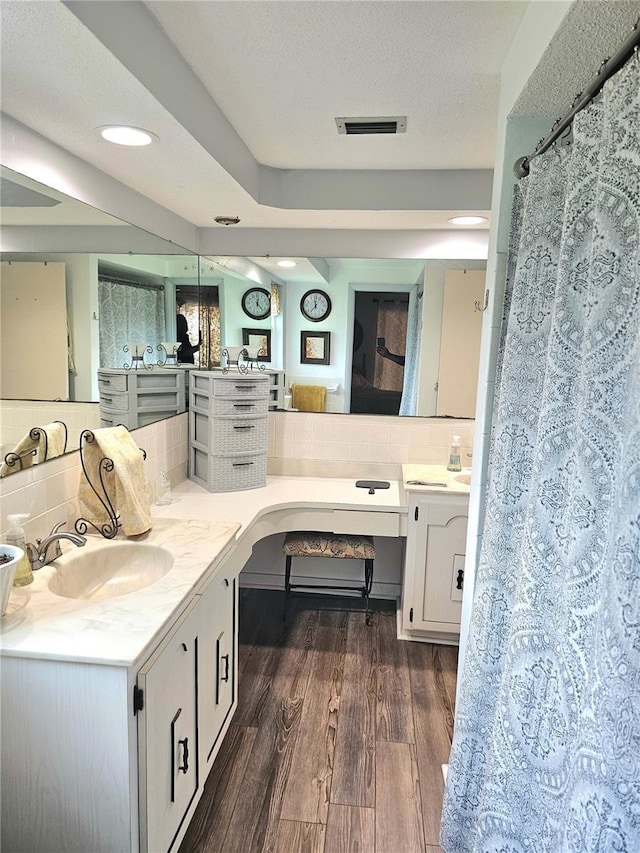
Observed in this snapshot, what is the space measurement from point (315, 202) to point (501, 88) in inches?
42.8

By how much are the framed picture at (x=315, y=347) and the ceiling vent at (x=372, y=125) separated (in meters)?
1.28

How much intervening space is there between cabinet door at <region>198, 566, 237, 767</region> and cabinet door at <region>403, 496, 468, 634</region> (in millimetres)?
1062

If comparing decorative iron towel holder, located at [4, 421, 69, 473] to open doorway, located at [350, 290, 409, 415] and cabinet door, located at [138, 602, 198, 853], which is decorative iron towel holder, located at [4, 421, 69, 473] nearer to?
cabinet door, located at [138, 602, 198, 853]

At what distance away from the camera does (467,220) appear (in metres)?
2.65

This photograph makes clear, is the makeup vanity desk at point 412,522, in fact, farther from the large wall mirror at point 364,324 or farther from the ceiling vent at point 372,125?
the ceiling vent at point 372,125

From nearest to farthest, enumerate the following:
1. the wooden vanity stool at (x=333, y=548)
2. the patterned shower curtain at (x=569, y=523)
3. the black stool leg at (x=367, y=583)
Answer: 1. the patterned shower curtain at (x=569, y=523)
2. the wooden vanity stool at (x=333, y=548)
3. the black stool leg at (x=367, y=583)

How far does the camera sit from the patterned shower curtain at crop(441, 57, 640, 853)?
81 cm

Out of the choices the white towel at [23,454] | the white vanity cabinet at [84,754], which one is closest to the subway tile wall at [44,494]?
the white towel at [23,454]

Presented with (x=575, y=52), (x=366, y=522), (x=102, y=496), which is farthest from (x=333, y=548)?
(x=575, y=52)

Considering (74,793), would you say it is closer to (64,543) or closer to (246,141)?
(64,543)

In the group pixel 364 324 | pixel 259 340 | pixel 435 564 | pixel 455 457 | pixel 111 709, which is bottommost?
pixel 435 564

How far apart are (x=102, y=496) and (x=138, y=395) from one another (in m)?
0.72

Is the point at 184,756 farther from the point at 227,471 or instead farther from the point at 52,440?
the point at 227,471

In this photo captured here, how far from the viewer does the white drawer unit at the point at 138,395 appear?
2.22 metres
